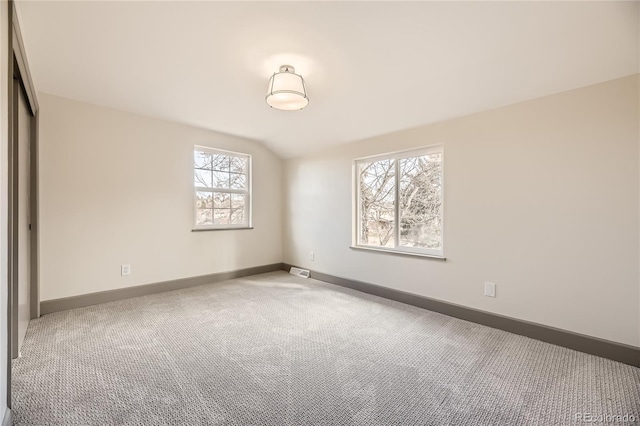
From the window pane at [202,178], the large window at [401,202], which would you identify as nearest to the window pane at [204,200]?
the window pane at [202,178]

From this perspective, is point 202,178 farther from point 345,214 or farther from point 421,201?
point 421,201

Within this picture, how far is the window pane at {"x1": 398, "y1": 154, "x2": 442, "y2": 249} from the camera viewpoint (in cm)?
316

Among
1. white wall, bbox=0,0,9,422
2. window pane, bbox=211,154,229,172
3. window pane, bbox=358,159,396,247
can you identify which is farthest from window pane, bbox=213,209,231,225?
white wall, bbox=0,0,9,422

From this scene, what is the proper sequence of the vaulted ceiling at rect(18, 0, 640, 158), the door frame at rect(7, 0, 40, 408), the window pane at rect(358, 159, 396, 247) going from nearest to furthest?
the door frame at rect(7, 0, 40, 408), the vaulted ceiling at rect(18, 0, 640, 158), the window pane at rect(358, 159, 396, 247)

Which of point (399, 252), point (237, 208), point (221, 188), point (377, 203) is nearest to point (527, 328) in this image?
point (399, 252)

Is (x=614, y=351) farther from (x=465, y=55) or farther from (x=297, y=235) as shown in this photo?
(x=297, y=235)

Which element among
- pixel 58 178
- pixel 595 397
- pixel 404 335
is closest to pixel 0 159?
pixel 58 178

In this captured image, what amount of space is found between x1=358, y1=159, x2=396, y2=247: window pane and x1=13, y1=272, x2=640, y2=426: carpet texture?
3.51 ft

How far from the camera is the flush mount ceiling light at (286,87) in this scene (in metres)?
2.38

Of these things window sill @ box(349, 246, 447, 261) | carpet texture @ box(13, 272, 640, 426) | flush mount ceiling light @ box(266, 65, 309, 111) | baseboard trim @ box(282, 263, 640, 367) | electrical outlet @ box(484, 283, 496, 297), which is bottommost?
carpet texture @ box(13, 272, 640, 426)

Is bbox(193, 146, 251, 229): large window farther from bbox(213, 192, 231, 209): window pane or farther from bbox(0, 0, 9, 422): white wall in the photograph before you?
bbox(0, 0, 9, 422): white wall

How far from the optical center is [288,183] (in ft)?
16.2

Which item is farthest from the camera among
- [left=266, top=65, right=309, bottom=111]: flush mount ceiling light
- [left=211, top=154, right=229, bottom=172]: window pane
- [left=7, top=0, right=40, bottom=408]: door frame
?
[left=211, top=154, right=229, bottom=172]: window pane

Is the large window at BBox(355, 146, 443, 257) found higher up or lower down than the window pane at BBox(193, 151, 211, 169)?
lower down
